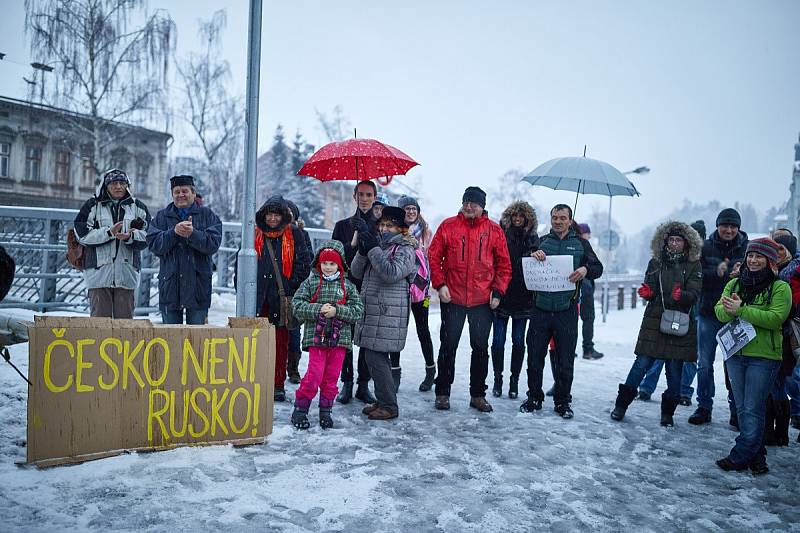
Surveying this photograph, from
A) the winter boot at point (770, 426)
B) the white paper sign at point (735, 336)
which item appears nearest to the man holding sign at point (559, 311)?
the white paper sign at point (735, 336)

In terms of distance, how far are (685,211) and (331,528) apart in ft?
657

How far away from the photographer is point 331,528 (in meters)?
3.01

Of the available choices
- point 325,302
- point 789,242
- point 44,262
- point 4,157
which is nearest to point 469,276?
point 325,302

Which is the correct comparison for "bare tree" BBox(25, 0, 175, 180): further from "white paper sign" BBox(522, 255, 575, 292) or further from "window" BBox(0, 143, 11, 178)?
"white paper sign" BBox(522, 255, 575, 292)

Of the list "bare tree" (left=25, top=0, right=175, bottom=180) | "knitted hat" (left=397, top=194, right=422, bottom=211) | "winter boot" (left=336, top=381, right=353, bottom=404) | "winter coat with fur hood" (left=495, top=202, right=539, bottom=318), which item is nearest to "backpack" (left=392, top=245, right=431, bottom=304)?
"knitted hat" (left=397, top=194, right=422, bottom=211)

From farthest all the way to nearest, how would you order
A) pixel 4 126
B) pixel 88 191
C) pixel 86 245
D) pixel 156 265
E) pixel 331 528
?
pixel 88 191 → pixel 4 126 → pixel 156 265 → pixel 86 245 → pixel 331 528

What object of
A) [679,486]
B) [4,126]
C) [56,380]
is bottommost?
[679,486]

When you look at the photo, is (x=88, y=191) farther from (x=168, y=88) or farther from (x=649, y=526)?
(x=649, y=526)

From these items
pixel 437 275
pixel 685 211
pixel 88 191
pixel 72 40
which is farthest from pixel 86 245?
pixel 685 211

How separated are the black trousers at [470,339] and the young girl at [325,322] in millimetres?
1071

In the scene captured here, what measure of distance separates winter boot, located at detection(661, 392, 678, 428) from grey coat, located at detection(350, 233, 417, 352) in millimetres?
2643

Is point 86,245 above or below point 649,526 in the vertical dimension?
above

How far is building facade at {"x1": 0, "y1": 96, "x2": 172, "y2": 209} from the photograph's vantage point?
90.2 feet

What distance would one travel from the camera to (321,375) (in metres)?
4.82
